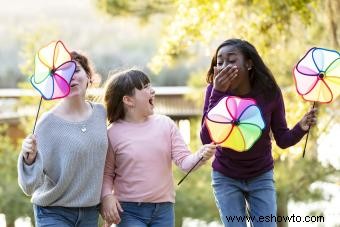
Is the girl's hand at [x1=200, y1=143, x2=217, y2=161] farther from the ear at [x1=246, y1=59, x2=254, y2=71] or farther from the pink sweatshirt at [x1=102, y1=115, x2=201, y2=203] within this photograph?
the ear at [x1=246, y1=59, x2=254, y2=71]

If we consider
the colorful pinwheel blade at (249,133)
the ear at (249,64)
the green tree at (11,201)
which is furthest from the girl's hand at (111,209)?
the green tree at (11,201)

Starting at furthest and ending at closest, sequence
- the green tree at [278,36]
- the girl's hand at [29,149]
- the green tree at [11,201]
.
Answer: the green tree at [11,201], the green tree at [278,36], the girl's hand at [29,149]

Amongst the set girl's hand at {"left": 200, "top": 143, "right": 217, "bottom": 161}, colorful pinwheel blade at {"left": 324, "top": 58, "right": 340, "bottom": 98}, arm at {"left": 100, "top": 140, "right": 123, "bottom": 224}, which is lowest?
arm at {"left": 100, "top": 140, "right": 123, "bottom": 224}

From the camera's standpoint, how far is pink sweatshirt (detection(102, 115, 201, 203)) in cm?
340

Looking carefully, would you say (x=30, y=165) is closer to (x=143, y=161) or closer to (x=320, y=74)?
(x=143, y=161)

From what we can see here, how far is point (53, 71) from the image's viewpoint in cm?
329

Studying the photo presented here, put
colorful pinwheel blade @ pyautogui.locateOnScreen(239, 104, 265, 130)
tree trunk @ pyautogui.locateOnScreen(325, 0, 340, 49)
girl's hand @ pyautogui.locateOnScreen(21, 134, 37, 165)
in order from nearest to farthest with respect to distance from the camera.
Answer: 1. girl's hand @ pyautogui.locateOnScreen(21, 134, 37, 165)
2. colorful pinwheel blade @ pyautogui.locateOnScreen(239, 104, 265, 130)
3. tree trunk @ pyautogui.locateOnScreen(325, 0, 340, 49)

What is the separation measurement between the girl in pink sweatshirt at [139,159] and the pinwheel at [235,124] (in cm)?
12

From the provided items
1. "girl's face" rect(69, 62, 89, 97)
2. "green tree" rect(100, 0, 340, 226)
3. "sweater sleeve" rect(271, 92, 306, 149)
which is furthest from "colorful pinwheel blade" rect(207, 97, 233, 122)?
"green tree" rect(100, 0, 340, 226)

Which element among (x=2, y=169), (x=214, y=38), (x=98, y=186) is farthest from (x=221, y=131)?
(x=2, y=169)

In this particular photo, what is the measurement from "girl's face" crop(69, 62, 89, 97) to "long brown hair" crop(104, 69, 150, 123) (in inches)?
5.8

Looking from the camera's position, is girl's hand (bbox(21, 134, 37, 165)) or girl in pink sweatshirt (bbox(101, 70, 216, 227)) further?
girl in pink sweatshirt (bbox(101, 70, 216, 227))

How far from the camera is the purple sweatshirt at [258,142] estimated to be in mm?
3385

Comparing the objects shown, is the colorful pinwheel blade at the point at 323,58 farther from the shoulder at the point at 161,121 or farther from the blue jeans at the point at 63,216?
the blue jeans at the point at 63,216
